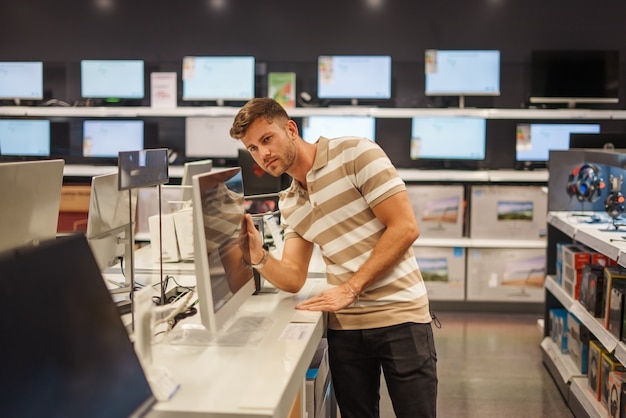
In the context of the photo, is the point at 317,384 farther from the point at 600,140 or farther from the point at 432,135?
the point at 432,135

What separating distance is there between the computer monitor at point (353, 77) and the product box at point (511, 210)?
125 centimetres

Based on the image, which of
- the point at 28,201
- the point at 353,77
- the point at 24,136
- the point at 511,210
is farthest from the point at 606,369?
the point at 24,136

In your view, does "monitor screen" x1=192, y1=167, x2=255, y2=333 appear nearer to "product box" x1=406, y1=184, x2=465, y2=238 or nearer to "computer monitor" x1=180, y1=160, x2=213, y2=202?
"computer monitor" x1=180, y1=160, x2=213, y2=202

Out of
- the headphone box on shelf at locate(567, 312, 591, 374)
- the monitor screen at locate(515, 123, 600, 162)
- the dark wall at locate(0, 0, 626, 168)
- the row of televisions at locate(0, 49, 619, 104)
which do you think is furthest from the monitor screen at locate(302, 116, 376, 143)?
the headphone box on shelf at locate(567, 312, 591, 374)

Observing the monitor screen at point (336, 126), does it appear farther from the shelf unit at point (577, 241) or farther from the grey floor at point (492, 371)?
the shelf unit at point (577, 241)

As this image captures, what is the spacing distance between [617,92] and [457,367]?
3.15 meters

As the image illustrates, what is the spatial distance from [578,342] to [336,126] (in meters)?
3.16

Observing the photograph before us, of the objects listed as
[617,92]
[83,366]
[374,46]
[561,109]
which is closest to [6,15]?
[374,46]

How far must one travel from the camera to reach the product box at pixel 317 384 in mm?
2406

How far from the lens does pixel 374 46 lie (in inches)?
268

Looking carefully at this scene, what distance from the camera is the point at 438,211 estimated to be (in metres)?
6.22

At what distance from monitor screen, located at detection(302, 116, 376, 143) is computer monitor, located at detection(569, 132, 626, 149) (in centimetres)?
200

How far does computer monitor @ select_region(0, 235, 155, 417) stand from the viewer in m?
0.94

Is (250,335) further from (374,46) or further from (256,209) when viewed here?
(374,46)
